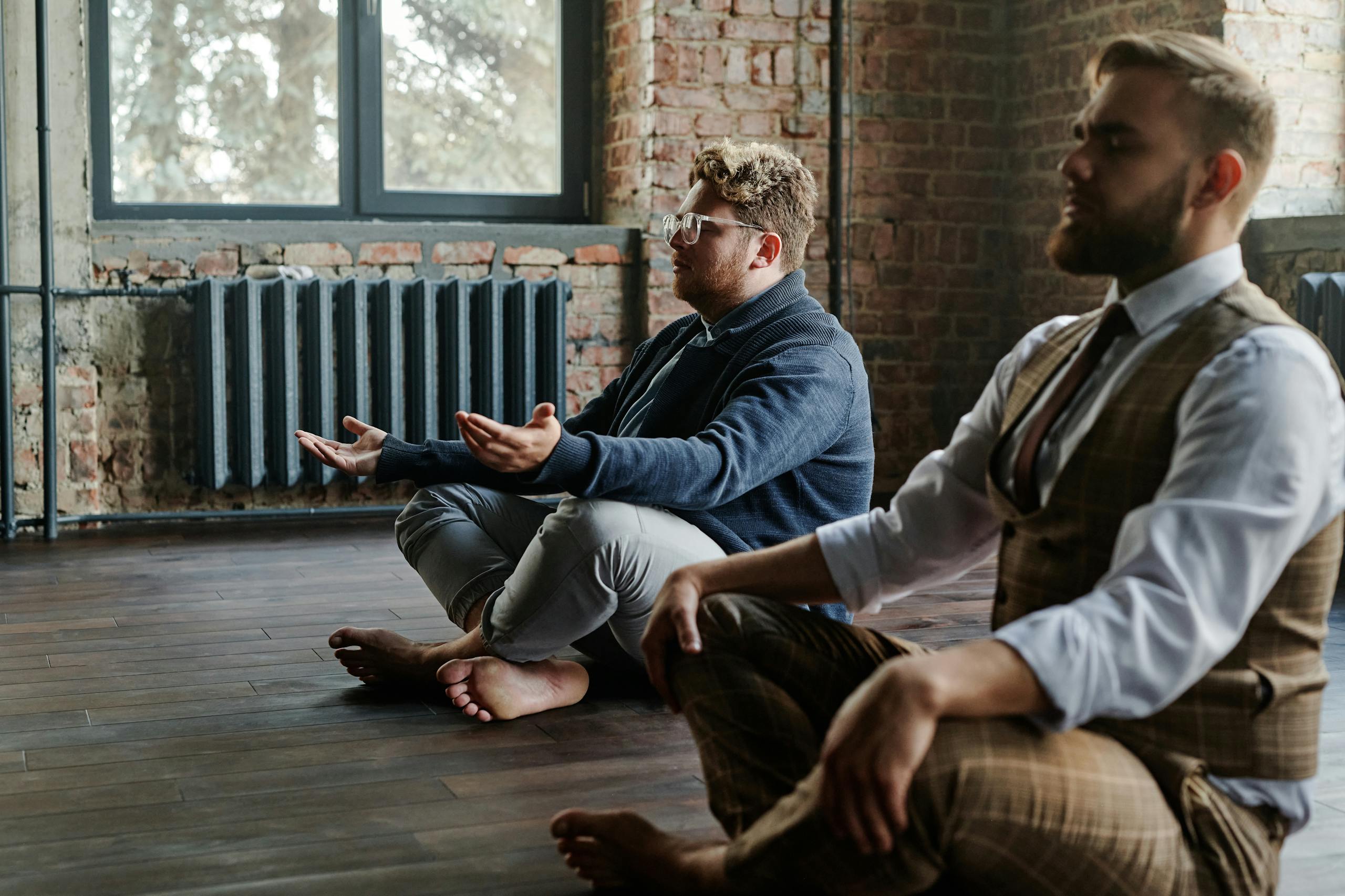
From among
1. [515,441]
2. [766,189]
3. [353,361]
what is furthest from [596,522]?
[353,361]

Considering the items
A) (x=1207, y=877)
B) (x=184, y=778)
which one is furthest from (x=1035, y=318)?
(x=1207, y=877)

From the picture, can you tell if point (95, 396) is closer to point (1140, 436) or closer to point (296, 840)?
point (296, 840)

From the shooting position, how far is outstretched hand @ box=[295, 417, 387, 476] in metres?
2.49

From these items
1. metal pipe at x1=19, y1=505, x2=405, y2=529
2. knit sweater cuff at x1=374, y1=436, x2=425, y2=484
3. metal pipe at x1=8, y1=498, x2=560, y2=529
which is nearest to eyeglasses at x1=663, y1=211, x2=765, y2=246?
knit sweater cuff at x1=374, y1=436, x2=425, y2=484

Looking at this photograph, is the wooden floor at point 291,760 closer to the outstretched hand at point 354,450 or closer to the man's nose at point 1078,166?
the outstretched hand at point 354,450

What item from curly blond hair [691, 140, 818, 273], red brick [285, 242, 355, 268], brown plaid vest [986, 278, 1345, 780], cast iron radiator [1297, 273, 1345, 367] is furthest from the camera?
red brick [285, 242, 355, 268]

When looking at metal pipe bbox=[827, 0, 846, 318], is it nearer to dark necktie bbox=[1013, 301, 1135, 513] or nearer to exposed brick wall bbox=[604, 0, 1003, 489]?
exposed brick wall bbox=[604, 0, 1003, 489]

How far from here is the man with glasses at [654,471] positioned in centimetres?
217

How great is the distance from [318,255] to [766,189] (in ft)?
8.56

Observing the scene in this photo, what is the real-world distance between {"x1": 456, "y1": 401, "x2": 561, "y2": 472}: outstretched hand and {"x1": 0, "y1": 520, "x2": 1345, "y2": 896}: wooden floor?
1.53ft

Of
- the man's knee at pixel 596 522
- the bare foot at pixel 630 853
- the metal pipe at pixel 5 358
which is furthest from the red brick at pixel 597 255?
the bare foot at pixel 630 853

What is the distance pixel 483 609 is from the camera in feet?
7.95

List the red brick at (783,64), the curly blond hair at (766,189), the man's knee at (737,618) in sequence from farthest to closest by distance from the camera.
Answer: the red brick at (783,64), the curly blond hair at (766,189), the man's knee at (737,618)

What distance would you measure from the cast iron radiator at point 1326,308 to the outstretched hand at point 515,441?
2.78m
